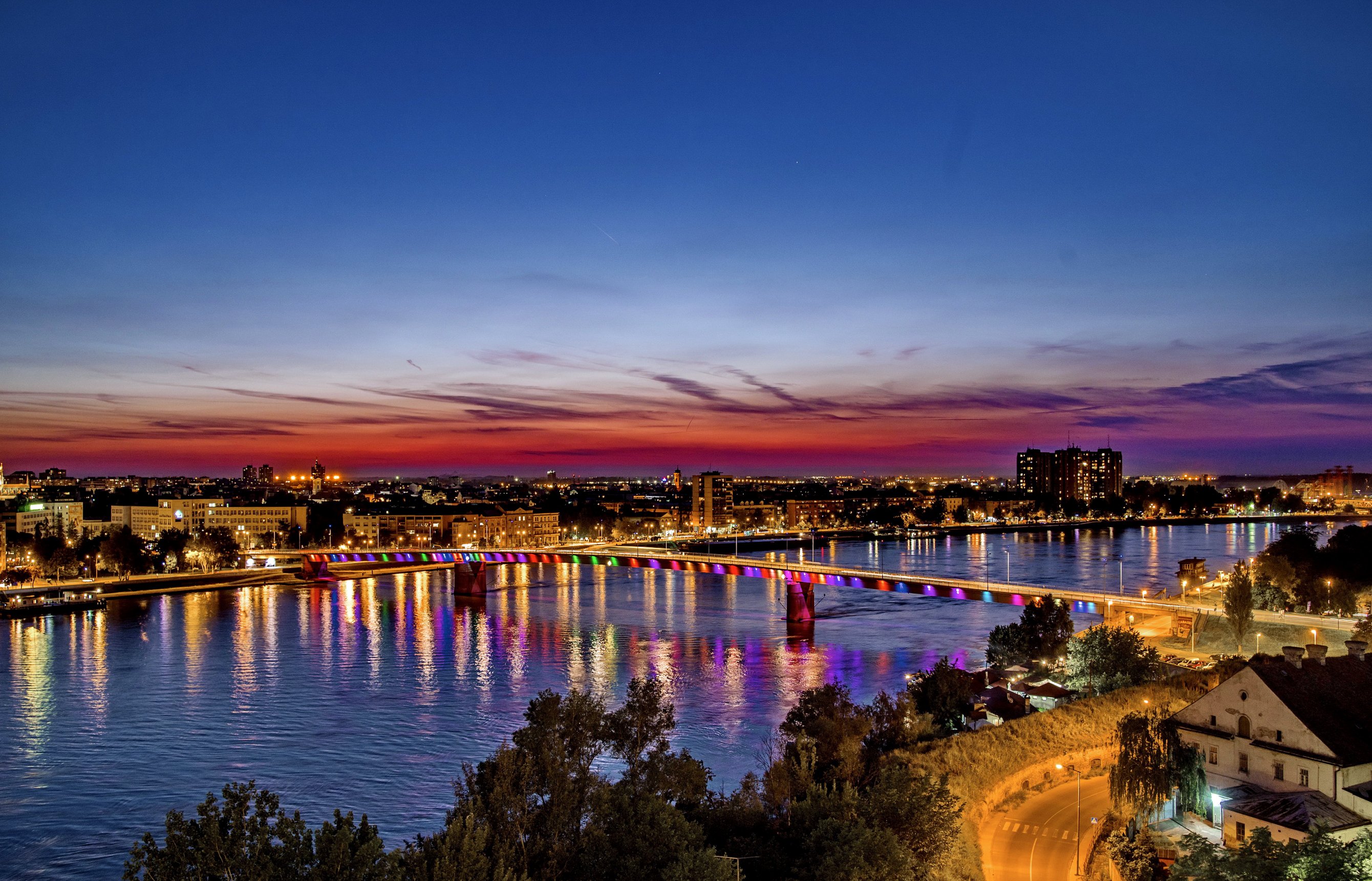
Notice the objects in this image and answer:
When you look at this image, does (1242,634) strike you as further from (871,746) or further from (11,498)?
(11,498)

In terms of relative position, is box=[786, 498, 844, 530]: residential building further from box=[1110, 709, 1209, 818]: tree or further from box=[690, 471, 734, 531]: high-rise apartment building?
box=[1110, 709, 1209, 818]: tree

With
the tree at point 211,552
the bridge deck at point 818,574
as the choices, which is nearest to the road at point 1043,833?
the bridge deck at point 818,574

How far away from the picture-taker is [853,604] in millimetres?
36750

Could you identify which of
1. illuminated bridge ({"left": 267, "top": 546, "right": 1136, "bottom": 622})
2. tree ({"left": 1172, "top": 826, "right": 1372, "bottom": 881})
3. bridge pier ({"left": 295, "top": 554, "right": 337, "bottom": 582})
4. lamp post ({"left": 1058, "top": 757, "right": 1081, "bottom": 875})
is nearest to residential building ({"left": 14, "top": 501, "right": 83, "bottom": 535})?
illuminated bridge ({"left": 267, "top": 546, "right": 1136, "bottom": 622})

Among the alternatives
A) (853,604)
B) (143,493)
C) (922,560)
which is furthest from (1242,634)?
(143,493)

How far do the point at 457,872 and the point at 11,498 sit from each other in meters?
82.3

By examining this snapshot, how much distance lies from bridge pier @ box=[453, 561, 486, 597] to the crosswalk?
3169 cm

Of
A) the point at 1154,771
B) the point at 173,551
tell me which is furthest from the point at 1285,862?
the point at 173,551

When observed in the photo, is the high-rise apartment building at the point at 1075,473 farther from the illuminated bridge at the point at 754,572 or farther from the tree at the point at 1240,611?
the tree at the point at 1240,611

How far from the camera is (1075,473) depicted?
153 m

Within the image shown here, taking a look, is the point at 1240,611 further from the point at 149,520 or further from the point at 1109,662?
the point at 149,520

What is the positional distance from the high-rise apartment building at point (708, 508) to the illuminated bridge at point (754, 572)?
4231cm

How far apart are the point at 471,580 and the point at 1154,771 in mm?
33749

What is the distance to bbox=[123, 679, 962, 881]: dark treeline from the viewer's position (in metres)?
5.94
